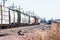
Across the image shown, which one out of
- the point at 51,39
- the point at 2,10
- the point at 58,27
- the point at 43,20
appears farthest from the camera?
the point at 43,20

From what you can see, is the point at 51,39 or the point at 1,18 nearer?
the point at 51,39

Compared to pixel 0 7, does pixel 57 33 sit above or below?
below

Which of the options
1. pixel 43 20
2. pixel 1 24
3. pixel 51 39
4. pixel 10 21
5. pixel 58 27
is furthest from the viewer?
pixel 43 20

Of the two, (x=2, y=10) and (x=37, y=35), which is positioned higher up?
(x=2, y=10)

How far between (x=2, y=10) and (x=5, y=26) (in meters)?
3.08

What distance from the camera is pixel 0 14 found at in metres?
34.6

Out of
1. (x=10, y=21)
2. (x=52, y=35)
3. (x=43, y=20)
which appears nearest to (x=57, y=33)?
(x=52, y=35)

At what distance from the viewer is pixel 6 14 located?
36.7m

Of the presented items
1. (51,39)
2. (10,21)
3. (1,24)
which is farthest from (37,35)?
(10,21)

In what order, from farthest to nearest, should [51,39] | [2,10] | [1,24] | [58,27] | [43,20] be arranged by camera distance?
[43,20], [2,10], [1,24], [58,27], [51,39]

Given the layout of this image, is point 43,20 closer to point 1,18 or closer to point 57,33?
point 1,18

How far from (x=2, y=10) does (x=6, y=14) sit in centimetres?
158

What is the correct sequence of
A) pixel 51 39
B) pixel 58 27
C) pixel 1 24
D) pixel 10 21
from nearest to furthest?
pixel 51 39
pixel 58 27
pixel 1 24
pixel 10 21

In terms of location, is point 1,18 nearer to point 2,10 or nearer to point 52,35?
point 2,10
